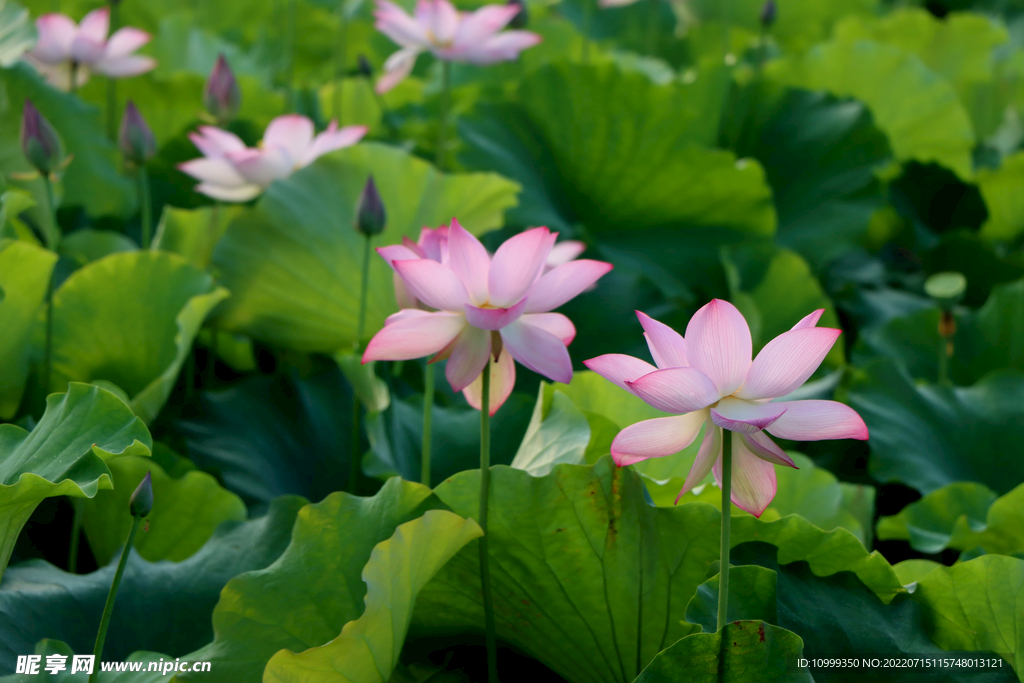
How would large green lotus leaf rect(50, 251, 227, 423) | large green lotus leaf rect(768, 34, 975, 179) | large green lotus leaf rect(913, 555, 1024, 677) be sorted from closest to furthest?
large green lotus leaf rect(913, 555, 1024, 677)
large green lotus leaf rect(50, 251, 227, 423)
large green lotus leaf rect(768, 34, 975, 179)

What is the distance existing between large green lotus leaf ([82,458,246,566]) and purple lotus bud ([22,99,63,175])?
0.28 meters

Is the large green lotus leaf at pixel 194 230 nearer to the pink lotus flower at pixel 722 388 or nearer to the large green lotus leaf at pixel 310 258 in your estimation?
the large green lotus leaf at pixel 310 258

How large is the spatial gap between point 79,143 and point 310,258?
37cm

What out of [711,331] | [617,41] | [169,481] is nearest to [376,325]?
[169,481]

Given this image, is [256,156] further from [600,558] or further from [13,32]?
[600,558]

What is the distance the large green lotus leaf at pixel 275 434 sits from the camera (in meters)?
0.71

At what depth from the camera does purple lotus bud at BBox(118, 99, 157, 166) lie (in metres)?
0.82

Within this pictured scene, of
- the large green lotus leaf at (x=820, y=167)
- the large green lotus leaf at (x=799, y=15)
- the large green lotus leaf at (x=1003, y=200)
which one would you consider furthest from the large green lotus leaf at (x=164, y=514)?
the large green lotus leaf at (x=799, y=15)

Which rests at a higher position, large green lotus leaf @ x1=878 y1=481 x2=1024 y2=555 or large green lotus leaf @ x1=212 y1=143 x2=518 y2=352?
large green lotus leaf @ x1=212 y1=143 x2=518 y2=352

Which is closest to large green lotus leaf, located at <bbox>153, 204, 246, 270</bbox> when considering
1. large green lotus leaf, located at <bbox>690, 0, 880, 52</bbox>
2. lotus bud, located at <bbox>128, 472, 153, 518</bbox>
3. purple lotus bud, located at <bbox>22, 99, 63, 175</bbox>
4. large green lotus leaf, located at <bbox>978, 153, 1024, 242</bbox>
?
purple lotus bud, located at <bbox>22, 99, 63, 175</bbox>

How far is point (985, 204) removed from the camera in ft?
4.08

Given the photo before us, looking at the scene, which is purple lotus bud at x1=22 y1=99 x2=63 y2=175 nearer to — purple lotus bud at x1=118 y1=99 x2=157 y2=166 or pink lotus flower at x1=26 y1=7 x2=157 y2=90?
purple lotus bud at x1=118 y1=99 x2=157 y2=166

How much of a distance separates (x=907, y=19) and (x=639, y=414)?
122 cm

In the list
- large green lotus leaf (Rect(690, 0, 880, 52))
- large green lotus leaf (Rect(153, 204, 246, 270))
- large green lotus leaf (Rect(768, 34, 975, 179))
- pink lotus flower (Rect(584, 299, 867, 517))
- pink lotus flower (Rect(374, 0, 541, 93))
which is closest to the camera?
pink lotus flower (Rect(584, 299, 867, 517))
